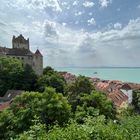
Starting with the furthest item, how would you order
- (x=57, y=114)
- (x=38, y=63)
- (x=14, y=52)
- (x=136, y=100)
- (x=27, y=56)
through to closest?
1. (x=14, y=52)
2. (x=27, y=56)
3. (x=38, y=63)
4. (x=136, y=100)
5. (x=57, y=114)

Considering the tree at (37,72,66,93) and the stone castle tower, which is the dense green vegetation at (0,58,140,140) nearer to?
the tree at (37,72,66,93)

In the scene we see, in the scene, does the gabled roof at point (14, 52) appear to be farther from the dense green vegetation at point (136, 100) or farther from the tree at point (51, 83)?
the dense green vegetation at point (136, 100)

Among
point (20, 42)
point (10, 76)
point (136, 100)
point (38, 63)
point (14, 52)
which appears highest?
point (20, 42)

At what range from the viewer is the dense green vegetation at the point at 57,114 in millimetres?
10148

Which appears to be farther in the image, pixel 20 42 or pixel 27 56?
pixel 20 42

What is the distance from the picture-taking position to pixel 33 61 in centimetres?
7075

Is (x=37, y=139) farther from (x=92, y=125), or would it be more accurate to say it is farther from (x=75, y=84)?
(x=75, y=84)

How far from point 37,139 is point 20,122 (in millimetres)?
14061

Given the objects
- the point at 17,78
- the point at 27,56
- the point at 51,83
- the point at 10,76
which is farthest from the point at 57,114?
the point at 27,56

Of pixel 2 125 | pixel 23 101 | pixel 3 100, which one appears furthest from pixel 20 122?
pixel 3 100

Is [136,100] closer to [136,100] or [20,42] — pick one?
[136,100]

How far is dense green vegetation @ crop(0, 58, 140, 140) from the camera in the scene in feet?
33.3

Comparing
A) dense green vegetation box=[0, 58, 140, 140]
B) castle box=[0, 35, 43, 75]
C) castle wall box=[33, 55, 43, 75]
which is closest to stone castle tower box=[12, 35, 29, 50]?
castle box=[0, 35, 43, 75]

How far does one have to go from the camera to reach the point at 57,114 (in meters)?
24.2
